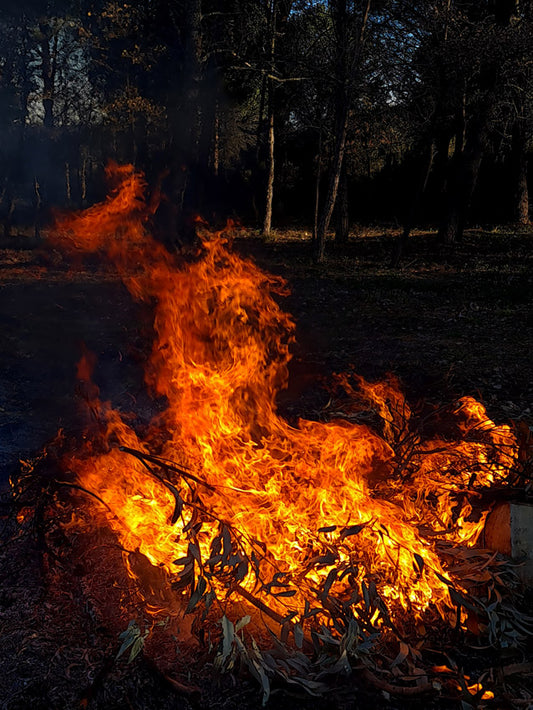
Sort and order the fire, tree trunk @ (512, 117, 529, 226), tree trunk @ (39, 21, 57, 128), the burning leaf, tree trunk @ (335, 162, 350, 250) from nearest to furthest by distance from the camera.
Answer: the burning leaf
the fire
tree trunk @ (335, 162, 350, 250)
tree trunk @ (512, 117, 529, 226)
tree trunk @ (39, 21, 57, 128)

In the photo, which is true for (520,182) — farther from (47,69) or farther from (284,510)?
(47,69)

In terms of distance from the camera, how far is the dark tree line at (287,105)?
53.0ft

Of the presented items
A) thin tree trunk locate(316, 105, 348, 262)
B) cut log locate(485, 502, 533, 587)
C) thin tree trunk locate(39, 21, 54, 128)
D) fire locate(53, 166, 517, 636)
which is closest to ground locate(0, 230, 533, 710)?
fire locate(53, 166, 517, 636)

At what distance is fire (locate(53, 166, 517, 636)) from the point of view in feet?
11.5

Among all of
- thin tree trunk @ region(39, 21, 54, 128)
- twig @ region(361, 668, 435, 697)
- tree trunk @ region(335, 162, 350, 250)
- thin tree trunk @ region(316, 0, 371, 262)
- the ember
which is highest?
thin tree trunk @ region(39, 21, 54, 128)

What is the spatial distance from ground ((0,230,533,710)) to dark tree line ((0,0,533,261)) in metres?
2.91

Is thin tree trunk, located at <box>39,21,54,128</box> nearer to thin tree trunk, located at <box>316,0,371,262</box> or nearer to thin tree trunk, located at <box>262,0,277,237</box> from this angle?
thin tree trunk, located at <box>262,0,277,237</box>

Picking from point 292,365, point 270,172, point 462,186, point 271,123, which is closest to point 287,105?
point 271,123

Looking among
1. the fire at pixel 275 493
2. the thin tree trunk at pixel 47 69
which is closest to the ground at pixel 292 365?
the fire at pixel 275 493

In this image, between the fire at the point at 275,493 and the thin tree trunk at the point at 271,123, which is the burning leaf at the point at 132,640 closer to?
the fire at the point at 275,493

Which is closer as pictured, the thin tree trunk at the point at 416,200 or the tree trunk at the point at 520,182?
the thin tree trunk at the point at 416,200

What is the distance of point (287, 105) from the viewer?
2697cm

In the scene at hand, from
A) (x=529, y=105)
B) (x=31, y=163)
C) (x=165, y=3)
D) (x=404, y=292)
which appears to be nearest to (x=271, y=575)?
(x=404, y=292)

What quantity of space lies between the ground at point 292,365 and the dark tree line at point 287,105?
9.53 ft
